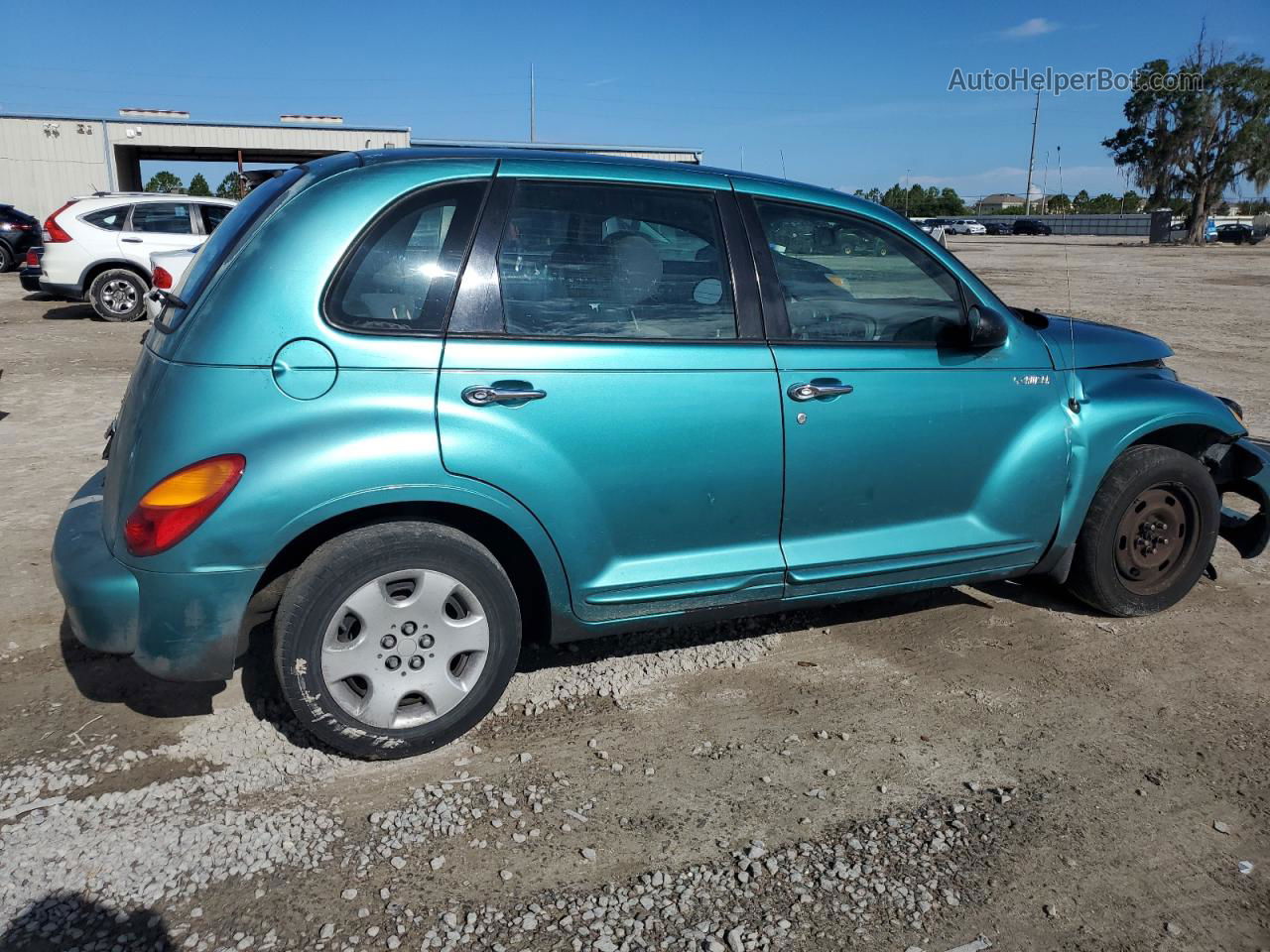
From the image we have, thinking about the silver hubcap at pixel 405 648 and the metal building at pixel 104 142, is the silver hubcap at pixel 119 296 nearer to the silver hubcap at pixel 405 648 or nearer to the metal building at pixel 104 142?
the silver hubcap at pixel 405 648

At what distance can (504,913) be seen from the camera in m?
2.60

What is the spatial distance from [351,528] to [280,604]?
12.1 inches

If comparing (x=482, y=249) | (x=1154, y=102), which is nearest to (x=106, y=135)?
(x=482, y=249)

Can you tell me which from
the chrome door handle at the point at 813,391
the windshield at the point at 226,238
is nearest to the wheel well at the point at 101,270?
the windshield at the point at 226,238

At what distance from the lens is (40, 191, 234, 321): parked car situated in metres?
14.1

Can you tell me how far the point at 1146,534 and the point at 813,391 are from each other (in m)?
1.88

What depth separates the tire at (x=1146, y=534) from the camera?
4258 mm

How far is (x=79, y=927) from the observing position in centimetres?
250

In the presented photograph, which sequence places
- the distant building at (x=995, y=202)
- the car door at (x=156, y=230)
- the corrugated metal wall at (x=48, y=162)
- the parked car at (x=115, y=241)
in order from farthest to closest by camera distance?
the distant building at (x=995, y=202), the corrugated metal wall at (x=48, y=162), the car door at (x=156, y=230), the parked car at (x=115, y=241)

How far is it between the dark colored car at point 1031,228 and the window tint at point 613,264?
71500 millimetres

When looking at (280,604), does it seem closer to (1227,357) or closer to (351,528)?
(351,528)

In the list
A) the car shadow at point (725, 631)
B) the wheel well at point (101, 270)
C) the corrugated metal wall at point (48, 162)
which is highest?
the corrugated metal wall at point (48, 162)

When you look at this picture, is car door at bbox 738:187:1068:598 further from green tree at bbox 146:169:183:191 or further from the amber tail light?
green tree at bbox 146:169:183:191

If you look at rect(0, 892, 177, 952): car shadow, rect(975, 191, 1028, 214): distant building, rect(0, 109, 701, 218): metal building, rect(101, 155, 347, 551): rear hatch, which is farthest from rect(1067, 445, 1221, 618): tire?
rect(975, 191, 1028, 214): distant building
